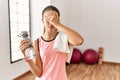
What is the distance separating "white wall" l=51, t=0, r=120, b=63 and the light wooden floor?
610mm

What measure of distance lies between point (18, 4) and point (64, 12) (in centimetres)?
156

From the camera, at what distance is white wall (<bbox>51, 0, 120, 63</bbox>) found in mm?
5023

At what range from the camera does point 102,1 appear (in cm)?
507

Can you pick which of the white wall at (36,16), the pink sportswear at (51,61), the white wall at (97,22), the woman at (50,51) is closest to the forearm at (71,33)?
the woman at (50,51)

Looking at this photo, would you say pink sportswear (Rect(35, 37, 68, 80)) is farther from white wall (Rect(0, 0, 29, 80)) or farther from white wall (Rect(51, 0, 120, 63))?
white wall (Rect(51, 0, 120, 63))

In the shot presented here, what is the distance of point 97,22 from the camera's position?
17.1 ft

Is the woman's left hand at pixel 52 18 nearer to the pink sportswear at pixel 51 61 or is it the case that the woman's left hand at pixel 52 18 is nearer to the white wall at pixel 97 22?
the pink sportswear at pixel 51 61

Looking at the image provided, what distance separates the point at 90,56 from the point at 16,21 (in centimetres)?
239

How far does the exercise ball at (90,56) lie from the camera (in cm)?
486

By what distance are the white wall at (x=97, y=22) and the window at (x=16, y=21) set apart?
4.18 feet

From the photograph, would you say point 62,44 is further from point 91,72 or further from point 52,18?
point 91,72

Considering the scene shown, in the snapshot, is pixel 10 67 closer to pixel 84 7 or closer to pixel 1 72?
pixel 1 72

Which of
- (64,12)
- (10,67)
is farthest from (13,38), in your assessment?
(64,12)

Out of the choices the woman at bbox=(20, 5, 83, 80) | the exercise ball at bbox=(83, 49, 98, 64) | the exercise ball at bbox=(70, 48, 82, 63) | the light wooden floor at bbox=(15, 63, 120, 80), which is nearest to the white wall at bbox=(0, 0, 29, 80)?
the light wooden floor at bbox=(15, 63, 120, 80)
